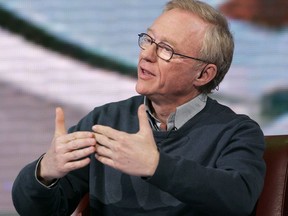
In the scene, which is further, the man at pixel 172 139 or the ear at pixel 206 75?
the ear at pixel 206 75

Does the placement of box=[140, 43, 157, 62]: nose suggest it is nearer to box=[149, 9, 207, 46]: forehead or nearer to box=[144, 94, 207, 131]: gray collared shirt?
box=[149, 9, 207, 46]: forehead

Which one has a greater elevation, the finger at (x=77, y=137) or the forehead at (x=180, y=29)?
the forehead at (x=180, y=29)

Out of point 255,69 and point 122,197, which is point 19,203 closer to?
point 122,197

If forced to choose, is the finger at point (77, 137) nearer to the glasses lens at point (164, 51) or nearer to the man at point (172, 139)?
the man at point (172, 139)

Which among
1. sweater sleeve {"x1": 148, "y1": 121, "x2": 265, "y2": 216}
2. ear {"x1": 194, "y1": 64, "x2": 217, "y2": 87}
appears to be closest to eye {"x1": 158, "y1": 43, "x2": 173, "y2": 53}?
ear {"x1": 194, "y1": 64, "x2": 217, "y2": 87}

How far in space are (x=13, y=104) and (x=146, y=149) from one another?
1632 millimetres

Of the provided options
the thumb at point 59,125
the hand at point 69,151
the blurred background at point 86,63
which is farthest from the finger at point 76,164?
the blurred background at point 86,63

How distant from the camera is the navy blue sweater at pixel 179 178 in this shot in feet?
5.14

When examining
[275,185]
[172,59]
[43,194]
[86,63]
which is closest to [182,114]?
[172,59]

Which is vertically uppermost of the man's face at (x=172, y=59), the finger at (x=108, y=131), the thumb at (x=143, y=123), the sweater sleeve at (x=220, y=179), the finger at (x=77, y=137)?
the man's face at (x=172, y=59)

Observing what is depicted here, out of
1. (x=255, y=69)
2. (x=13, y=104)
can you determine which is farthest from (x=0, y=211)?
(x=255, y=69)

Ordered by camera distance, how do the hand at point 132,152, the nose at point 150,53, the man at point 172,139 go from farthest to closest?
1. the nose at point 150,53
2. the man at point 172,139
3. the hand at point 132,152

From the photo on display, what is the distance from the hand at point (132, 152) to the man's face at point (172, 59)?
12.7 inches

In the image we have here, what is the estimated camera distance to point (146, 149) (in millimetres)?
1518
